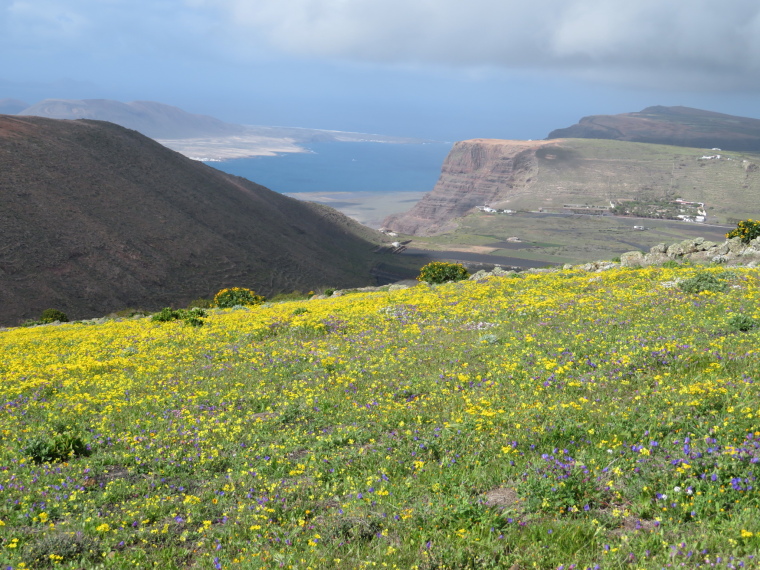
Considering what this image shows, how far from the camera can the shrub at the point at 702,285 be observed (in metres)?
17.3

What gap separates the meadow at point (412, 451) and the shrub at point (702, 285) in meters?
1.48

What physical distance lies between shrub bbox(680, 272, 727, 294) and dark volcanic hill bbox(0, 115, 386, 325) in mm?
63107

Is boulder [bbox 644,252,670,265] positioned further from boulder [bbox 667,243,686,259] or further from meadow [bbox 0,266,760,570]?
meadow [bbox 0,266,760,570]

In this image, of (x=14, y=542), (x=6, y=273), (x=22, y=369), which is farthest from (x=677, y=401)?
(x=6, y=273)

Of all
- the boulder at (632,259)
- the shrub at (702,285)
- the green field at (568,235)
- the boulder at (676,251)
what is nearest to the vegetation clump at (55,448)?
the shrub at (702,285)

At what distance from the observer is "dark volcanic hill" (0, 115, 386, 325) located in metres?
67.8

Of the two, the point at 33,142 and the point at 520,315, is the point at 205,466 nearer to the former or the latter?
the point at 520,315

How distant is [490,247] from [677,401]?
157 metres

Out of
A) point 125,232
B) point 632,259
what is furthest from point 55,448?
point 125,232

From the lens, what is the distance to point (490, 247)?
162 meters

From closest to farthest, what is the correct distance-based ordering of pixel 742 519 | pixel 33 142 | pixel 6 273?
pixel 742 519 → pixel 6 273 → pixel 33 142

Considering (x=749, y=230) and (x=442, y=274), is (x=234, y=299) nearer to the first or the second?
(x=442, y=274)

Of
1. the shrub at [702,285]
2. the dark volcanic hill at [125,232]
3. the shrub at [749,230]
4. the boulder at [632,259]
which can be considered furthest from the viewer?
the dark volcanic hill at [125,232]

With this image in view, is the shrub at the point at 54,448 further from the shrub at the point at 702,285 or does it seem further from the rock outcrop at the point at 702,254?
the rock outcrop at the point at 702,254
